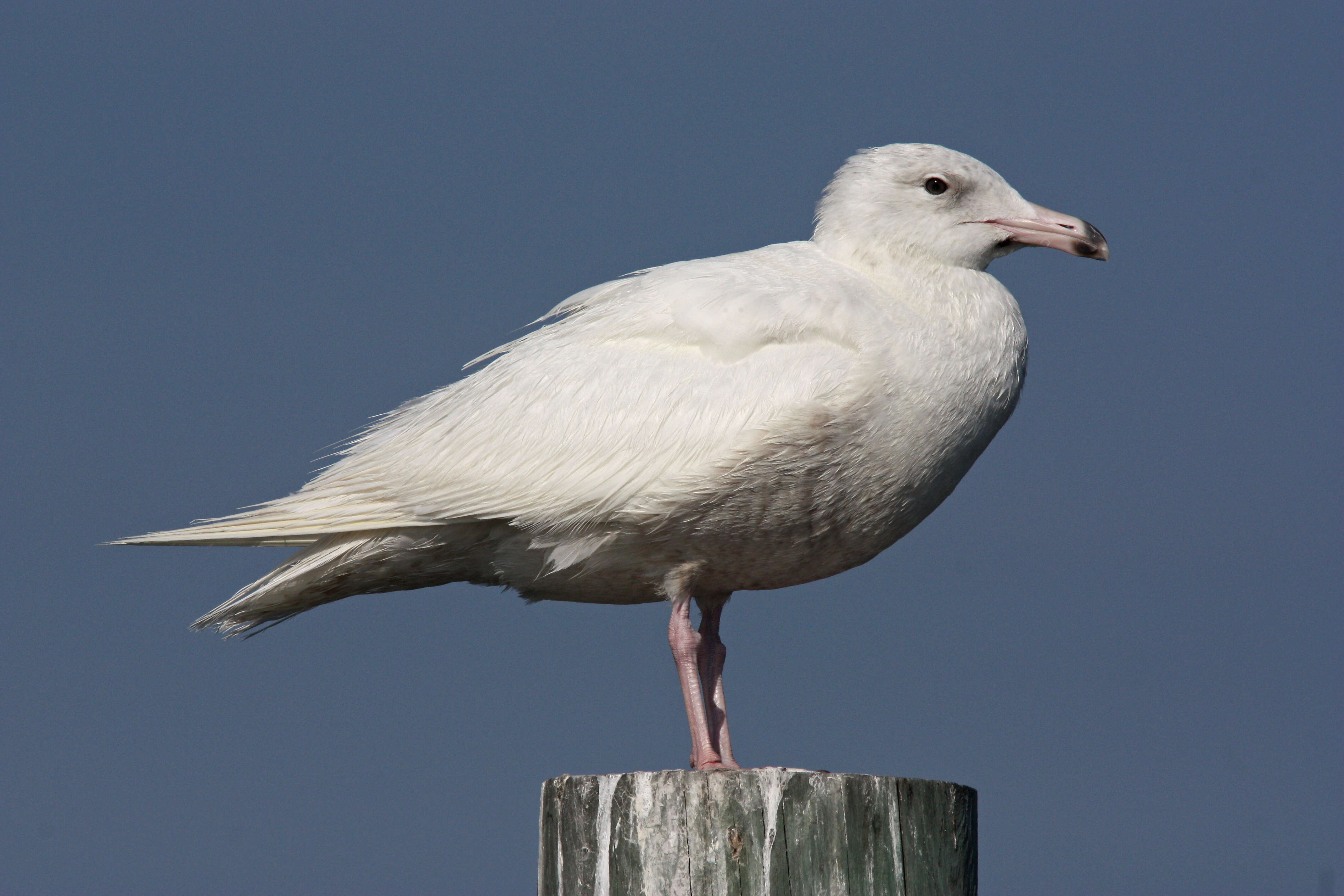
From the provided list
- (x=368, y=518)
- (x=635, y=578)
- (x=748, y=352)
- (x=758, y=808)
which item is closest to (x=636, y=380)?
(x=748, y=352)

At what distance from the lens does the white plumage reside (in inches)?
256

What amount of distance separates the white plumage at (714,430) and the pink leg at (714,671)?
0.07 feet

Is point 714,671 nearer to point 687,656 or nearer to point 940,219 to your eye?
point 687,656

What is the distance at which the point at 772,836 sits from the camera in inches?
215

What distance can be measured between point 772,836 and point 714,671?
206 centimetres

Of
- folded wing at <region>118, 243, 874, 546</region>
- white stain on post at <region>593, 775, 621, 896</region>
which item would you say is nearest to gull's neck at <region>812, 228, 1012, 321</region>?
folded wing at <region>118, 243, 874, 546</region>

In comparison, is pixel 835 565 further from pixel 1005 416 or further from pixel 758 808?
pixel 758 808

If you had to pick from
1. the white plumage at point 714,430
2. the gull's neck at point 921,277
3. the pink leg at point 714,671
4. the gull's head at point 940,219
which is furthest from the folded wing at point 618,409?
the pink leg at point 714,671

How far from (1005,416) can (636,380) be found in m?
1.84

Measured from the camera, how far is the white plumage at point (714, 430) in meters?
6.50

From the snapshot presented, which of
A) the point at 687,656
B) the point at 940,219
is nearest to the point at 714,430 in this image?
the point at 687,656

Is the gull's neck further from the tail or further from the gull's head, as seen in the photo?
the tail

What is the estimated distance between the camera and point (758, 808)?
18.0ft

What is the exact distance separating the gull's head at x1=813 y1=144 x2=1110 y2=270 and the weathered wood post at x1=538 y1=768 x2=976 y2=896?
112 inches
